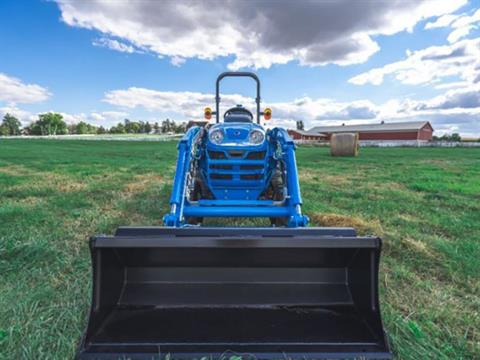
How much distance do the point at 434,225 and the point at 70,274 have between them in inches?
171

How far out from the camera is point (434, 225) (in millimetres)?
4539

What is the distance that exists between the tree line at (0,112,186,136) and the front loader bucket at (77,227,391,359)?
92861 millimetres

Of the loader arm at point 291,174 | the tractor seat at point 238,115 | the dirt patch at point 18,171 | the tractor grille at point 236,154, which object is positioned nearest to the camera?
the loader arm at point 291,174

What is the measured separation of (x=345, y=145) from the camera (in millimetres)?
19672

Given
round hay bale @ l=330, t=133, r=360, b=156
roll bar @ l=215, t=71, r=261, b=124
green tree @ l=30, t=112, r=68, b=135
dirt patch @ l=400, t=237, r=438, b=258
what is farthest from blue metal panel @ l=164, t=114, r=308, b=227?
green tree @ l=30, t=112, r=68, b=135

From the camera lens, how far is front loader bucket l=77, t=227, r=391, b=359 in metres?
1.80

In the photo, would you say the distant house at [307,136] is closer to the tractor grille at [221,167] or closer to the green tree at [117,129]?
the green tree at [117,129]

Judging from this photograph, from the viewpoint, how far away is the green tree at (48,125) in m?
96.9

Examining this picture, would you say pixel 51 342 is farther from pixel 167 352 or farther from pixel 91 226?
pixel 91 226

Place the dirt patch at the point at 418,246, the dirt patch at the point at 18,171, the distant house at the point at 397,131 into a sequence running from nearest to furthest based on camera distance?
1. the dirt patch at the point at 418,246
2. the dirt patch at the point at 18,171
3. the distant house at the point at 397,131

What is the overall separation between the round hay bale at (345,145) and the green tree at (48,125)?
96.9m

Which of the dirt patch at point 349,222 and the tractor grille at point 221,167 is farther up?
the tractor grille at point 221,167

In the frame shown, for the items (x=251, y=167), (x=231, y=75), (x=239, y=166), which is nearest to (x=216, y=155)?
(x=239, y=166)

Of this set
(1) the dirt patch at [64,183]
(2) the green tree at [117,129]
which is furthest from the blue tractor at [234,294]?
(2) the green tree at [117,129]
